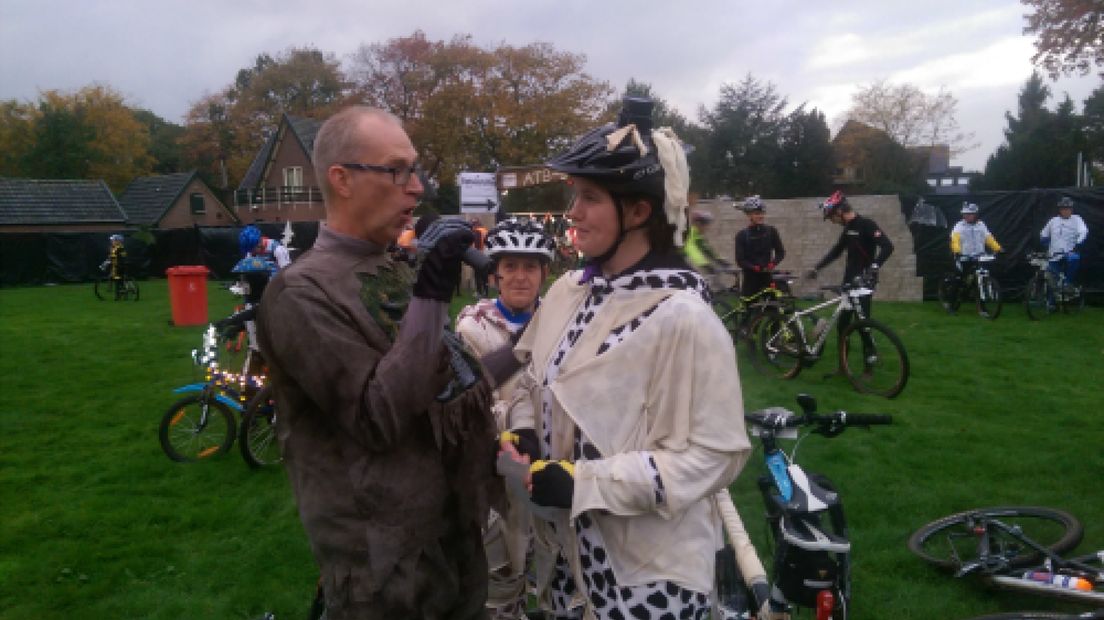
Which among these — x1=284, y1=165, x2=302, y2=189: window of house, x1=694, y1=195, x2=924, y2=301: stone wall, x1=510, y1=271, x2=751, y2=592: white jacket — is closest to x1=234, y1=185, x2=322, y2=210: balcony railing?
x1=284, y1=165, x2=302, y2=189: window of house

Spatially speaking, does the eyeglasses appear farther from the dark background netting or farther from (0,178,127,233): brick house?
(0,178,127,233): brick house

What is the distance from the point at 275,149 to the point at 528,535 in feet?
157

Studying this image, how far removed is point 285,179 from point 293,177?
1.00 meters

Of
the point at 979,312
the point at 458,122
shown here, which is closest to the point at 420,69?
the point at 458,122

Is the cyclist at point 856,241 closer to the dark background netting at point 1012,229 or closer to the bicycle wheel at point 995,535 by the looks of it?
the bicycle wheel at point 995,535

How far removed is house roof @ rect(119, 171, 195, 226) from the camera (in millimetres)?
43406

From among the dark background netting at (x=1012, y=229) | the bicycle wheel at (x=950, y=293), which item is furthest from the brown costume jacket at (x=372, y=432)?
the dark background netting at (x=1012, y=229)

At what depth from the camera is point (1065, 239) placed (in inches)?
545

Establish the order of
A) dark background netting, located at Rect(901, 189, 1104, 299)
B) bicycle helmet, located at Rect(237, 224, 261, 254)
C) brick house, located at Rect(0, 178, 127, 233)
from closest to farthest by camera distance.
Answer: bicycle helmet, located at Rect(237, 224, 261, 254)
dark background netting, located at Rect(901, 189, 1104, 299)
brick house, located at Rect(0, 178, 127, 233)

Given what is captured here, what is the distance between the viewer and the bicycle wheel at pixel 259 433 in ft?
20.3

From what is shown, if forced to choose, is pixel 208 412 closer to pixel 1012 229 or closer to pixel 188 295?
pixel 188 295

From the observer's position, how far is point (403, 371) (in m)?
1.58

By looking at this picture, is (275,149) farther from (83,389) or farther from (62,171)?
(83,389)

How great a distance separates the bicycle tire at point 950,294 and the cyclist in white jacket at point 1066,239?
168 cm
